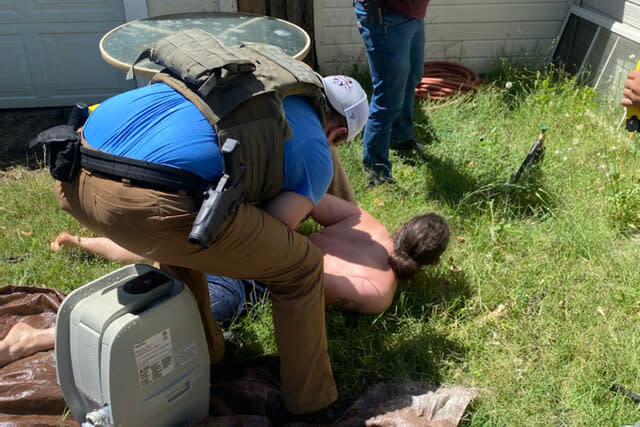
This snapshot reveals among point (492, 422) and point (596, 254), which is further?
point (596, 254)

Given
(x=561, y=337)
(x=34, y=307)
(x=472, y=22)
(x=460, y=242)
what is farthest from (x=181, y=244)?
(x=472, y=22)

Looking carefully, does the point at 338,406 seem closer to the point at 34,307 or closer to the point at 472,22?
the point at 34,307

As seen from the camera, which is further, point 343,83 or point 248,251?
point 343,83

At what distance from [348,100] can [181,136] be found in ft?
2.68

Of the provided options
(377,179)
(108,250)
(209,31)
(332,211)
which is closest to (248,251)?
(332,211)

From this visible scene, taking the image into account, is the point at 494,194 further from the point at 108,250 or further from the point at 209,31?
the point at 108,250

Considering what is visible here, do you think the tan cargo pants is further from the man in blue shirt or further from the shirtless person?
the shirtless person

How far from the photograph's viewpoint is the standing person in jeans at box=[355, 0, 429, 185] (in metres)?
3.76

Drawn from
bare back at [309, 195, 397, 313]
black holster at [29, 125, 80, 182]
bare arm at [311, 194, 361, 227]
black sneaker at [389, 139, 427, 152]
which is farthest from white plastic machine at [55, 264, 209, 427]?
black sneaker at [389, 139, 427, 152]

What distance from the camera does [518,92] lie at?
18.3ft

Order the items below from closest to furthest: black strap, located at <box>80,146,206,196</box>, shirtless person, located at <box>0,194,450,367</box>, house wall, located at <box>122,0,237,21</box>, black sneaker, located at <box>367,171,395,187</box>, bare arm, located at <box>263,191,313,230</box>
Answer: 1. black strap, located at <box>80,146,206,196</box>
2. bare arm, located at <box>263,191,313,230</box>
3. shirtless person, located at <box>0,194,450,367</box>
4. black sneaker, located at <box>367,171,395,187</box>
5. house wall, located at <box>122,0,237,21</box>

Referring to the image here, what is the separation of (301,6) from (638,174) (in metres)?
3.51

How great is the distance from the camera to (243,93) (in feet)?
6.05

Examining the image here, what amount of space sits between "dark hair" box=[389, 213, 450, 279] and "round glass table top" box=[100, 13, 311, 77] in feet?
4.42
